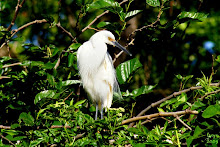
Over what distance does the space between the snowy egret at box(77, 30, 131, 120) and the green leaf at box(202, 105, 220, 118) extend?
1.39 m

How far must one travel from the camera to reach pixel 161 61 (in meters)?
3.61

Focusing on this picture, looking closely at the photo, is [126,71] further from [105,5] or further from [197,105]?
[197,105]

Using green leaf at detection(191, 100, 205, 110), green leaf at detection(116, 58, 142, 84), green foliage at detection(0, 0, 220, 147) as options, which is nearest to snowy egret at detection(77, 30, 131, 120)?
green foliage at detection(0, 0, 220, 147)

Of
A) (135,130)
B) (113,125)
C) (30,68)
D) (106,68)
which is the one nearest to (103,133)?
(113,125)

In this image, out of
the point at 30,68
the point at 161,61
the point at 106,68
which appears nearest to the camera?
the point at 30,68

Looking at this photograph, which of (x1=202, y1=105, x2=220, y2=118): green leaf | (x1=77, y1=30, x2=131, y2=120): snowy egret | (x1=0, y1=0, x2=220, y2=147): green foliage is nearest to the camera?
(x1=202, y1=105, x2=220, y2=118): green leaf

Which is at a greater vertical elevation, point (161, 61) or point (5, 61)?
point (5, 61)

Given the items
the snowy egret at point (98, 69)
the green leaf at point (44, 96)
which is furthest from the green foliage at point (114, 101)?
the snowy egret at point (98, 69)

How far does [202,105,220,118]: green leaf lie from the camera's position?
4.50 feet

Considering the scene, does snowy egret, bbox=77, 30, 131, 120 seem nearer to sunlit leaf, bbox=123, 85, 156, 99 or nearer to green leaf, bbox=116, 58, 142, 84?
green leaf, bbox=116, 58, 142, 84

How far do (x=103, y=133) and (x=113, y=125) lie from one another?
0.07 meters

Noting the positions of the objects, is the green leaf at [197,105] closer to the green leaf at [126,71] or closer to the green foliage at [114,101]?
the green foliage at [114,101]

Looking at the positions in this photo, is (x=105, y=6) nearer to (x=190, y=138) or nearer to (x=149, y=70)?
(x=190, y=138)

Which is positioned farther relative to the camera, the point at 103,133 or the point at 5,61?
the point at 5,61
